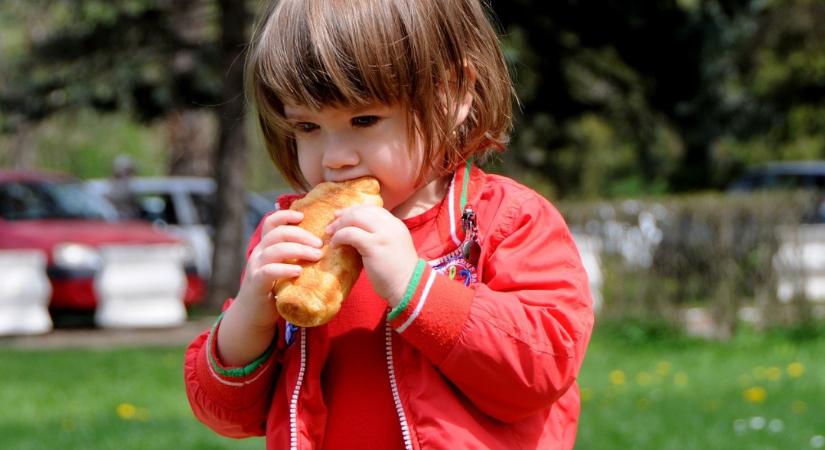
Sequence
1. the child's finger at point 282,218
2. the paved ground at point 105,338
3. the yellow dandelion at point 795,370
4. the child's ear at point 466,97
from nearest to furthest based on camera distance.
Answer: the child's finger at point 282,218
the child's ear at point 466,97
the yellow dandelion at point 795,370
the paved ground at point 105,338

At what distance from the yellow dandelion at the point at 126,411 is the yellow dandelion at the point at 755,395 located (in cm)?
341

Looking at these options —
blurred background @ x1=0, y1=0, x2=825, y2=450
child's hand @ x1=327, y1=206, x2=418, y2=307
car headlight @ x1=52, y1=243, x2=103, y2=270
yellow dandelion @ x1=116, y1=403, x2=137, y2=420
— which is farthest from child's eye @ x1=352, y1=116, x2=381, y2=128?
car headlight @ x1=52, y1=243, x2=103, y2=270

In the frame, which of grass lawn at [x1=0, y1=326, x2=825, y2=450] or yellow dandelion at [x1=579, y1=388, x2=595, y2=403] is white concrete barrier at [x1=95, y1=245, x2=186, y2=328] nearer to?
grass lawn at [x1=0, y1=326, x2=825, y2=450]

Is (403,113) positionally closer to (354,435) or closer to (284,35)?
(284,35)

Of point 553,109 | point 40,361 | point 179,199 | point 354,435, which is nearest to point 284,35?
point 354,435

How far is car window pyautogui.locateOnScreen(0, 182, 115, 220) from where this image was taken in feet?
39.7

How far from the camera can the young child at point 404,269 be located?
1.79m

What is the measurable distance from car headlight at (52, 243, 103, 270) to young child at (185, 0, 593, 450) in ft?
33.5

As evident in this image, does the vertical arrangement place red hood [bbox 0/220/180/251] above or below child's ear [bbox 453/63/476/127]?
below

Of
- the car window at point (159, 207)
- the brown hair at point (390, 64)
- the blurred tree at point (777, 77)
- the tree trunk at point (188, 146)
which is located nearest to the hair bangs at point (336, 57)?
the brown hair at point (390, 64)

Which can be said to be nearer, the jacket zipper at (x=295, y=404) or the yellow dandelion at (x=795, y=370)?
the jacket zipper at (x=295, y=404)

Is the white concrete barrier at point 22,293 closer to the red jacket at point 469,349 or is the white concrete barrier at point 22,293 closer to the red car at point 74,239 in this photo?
the red car at point 74,239

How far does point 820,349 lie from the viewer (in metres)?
8.56

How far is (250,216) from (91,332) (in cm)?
439
